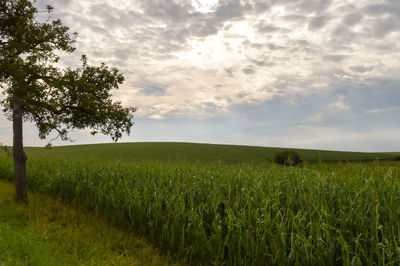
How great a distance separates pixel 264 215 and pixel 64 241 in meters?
6.08

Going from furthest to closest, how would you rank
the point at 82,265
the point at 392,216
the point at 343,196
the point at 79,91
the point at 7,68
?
the point at 79,91 → the point at 7,68 → the point at 343,196 → the point at 82,265 → the point at 392,216

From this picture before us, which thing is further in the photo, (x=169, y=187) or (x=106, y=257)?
(x=169, y=187)

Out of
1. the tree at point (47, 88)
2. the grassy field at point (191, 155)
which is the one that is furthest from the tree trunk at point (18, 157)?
the grassy field at point (191, 155)

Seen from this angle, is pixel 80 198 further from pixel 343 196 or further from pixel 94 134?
pixel 343 196

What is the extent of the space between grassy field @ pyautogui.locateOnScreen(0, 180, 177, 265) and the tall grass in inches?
22.5

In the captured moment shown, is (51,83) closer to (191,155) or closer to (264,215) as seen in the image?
(264,215)

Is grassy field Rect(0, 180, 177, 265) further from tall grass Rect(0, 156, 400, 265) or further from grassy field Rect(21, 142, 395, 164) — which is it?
grassy field Rect(21, 142, 395, 164)

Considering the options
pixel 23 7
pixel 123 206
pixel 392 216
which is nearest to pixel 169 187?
pixel 123 206

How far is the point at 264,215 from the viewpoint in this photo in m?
5.66

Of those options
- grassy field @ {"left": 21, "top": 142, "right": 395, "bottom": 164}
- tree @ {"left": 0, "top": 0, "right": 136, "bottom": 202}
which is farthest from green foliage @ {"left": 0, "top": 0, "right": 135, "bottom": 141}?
grassy field @ {"left": 21, "top": 142, "right": 395, "bottom": 164}

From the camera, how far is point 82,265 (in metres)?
6.10

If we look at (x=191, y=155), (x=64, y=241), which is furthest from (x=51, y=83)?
(x=191, y=155)

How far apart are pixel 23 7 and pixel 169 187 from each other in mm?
10846

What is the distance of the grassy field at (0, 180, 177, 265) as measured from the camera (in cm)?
657
